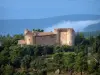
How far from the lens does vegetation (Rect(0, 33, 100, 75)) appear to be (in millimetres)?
12643

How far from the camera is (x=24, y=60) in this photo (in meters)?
13.7

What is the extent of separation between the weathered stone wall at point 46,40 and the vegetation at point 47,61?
1180mm

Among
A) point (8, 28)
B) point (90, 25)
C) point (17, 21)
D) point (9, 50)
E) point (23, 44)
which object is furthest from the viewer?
point (17, 21)

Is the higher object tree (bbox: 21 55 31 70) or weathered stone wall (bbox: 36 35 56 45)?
weathered stone wall (bbox: 36 35 56 45)

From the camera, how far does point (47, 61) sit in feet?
44.8

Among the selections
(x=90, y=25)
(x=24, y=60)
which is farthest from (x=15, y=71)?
(x=90, y=25)

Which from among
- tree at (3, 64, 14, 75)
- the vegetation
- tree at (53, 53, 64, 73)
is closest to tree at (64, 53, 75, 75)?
the vegetation

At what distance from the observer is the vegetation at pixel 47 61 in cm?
1264

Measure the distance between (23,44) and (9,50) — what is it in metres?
1.61

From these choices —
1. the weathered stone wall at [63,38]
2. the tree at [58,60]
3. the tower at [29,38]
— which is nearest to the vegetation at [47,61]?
the tree at [58,60]

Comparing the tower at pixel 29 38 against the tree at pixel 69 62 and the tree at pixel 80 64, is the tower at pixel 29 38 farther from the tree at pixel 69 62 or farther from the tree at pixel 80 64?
the tree at pixel 80 64

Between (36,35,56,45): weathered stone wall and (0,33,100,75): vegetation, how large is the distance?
118cm

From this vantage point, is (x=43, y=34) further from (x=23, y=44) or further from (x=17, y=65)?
(x=17, y=65)

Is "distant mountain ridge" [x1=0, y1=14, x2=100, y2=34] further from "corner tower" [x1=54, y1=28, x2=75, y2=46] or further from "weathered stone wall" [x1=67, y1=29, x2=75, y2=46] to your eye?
"weathered stone wall" [x1=67, y1=29, x2=75, y2=46]
